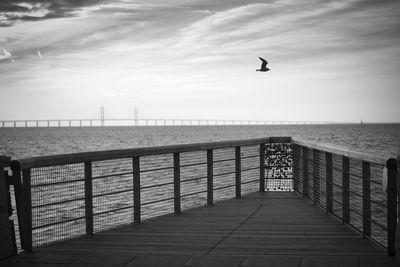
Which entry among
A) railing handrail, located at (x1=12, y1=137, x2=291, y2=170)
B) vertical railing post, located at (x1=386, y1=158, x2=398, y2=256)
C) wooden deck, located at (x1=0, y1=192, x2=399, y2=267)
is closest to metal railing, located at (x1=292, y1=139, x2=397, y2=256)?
vertical railing post, located at (x1=386, y1=158, x2=398, y2=256)

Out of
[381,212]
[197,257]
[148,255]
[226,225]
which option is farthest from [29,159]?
[381,212]

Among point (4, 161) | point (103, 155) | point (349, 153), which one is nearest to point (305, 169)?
point (349, 153)

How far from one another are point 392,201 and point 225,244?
193cm

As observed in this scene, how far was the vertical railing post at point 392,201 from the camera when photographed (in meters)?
5.01

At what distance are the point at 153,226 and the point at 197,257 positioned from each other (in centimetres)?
200

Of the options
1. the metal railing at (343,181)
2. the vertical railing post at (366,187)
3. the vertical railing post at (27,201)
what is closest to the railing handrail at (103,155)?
the vertical railing post at (27,201)

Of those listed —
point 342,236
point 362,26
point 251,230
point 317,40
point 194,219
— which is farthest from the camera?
point 317,40

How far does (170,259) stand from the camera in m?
5.22

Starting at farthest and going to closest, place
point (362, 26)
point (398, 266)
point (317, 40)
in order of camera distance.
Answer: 1. point (317, 40)
2. point (362, 26)
3. point (398, 266)

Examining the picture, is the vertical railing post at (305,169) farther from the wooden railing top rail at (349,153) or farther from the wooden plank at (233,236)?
the wooden plank at (233,236)

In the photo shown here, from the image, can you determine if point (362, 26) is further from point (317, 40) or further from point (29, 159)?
point (29, 159)

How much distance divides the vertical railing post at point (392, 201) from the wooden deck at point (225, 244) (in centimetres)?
17

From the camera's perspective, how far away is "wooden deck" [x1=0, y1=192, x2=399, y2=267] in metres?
5.14

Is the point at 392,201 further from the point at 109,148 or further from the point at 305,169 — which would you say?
the point at 109,148
